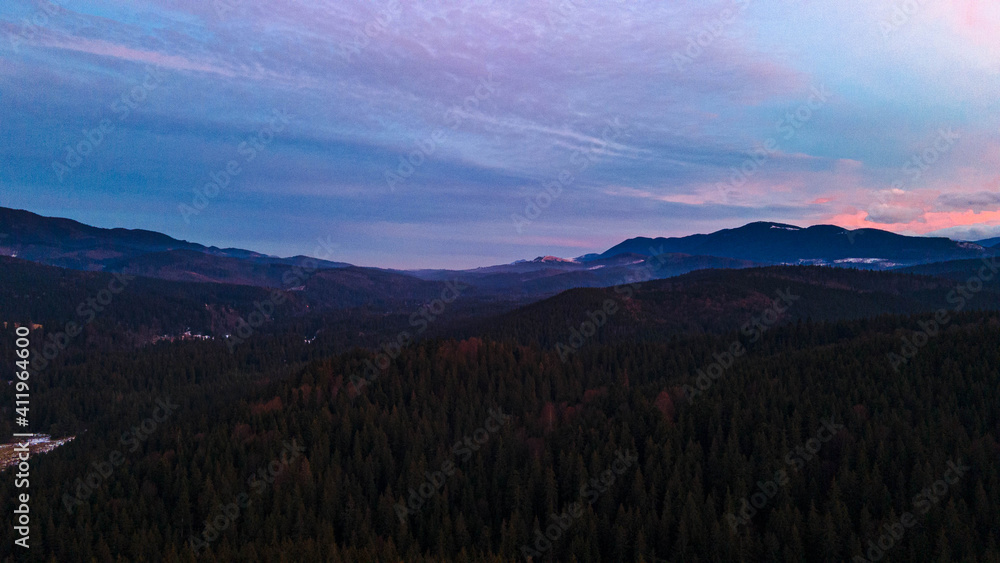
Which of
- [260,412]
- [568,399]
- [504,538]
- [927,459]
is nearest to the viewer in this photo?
[504,538]

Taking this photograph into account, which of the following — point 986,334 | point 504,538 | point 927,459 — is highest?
point 986,334

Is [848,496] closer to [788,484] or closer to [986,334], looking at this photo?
[788,484]

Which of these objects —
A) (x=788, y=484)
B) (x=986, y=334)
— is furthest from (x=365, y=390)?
(x=986, y=334)

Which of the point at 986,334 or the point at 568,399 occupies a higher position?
the point at 986,334

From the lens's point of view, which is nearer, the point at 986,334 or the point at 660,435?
the point at 660,435

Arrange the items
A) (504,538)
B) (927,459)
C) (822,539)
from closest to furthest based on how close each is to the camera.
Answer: (822,539)
(504,538)
(927,459)

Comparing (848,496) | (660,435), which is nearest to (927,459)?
(848,496)
